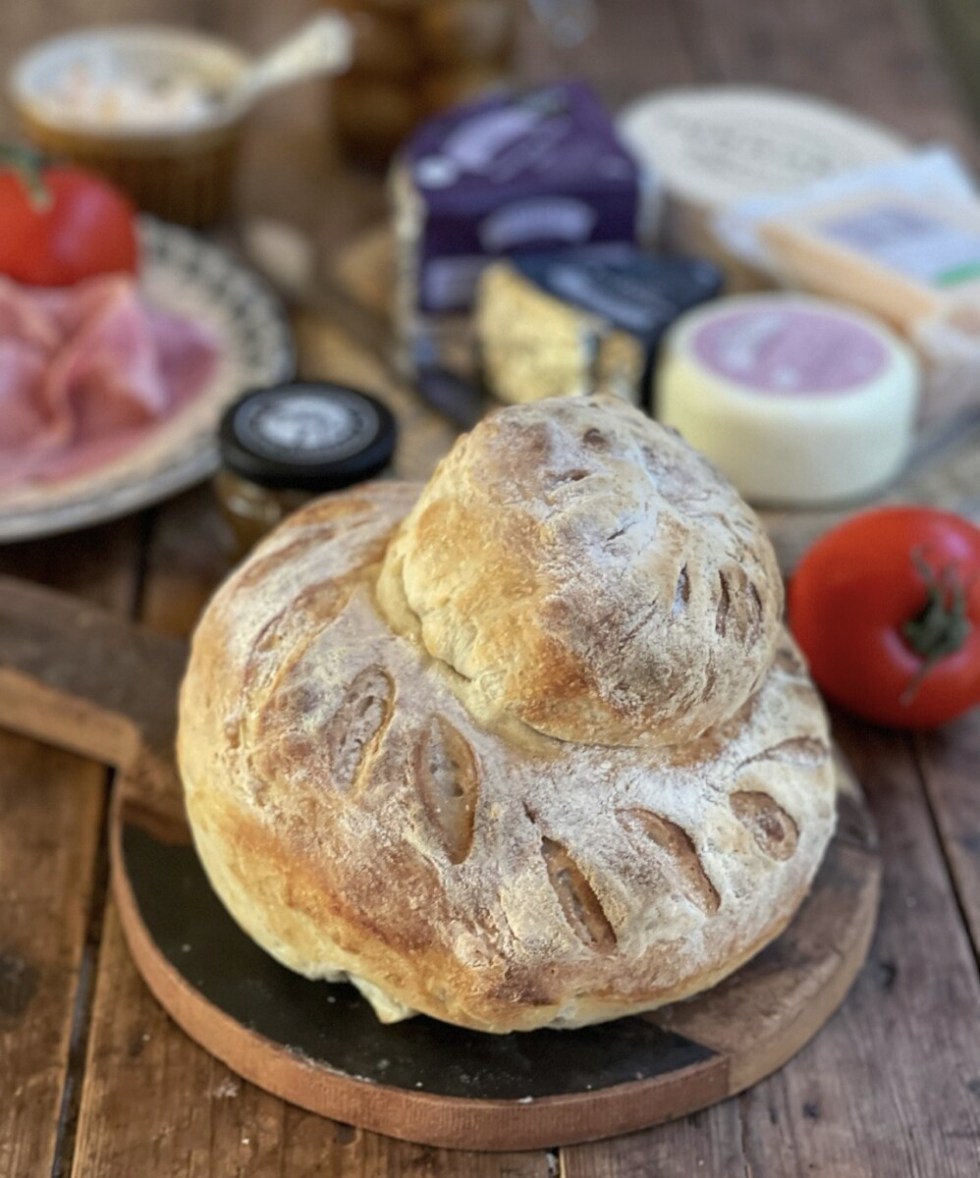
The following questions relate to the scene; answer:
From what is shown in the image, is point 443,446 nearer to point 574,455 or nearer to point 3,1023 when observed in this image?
point 574,455

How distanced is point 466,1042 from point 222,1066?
0.21 metres

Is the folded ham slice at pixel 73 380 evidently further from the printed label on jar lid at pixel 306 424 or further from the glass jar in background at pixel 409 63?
the glass jar in background at pixel 409 63

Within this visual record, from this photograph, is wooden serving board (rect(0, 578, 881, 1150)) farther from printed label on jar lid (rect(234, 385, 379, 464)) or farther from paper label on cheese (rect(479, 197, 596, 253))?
paper label on cheese (rect(479, 197, 596, 253))

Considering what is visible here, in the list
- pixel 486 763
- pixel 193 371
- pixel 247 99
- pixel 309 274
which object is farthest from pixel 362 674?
pixel 247 99

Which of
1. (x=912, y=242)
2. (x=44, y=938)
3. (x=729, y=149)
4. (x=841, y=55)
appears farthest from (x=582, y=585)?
(x=841, y=55)

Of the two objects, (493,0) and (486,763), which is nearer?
(486,763)

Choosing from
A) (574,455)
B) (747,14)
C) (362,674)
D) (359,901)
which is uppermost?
(574,455)

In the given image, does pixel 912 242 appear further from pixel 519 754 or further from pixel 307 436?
pixel 519 754

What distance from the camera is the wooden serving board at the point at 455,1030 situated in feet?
3.80

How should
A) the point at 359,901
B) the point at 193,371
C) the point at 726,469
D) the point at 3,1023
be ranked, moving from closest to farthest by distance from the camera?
the point at 359,901
the point at 3,1023
the point at 726,469
the point at 193,371

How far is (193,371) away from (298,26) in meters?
1.28

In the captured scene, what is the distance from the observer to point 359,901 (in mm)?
1110

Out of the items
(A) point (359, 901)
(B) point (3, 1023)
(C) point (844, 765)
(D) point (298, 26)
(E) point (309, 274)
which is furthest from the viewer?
(D) point (298, 26)

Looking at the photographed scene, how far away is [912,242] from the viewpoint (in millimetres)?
2168
